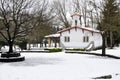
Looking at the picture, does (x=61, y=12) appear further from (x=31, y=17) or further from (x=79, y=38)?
(x=31, y=17)

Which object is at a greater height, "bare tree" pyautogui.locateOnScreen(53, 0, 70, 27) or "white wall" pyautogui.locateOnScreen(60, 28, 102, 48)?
"bare tree" pyautogui.locateOnScreen(53, 0, 70, 27)

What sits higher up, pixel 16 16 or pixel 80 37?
pixel 16 16

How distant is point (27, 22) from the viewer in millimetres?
24766

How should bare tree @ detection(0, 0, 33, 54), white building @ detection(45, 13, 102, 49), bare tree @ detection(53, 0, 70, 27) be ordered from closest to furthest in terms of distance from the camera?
bare tree @ detection(0, 0, 33, 54) → white building @ detection(45, 13, 102, 49) → bare tree @ detection(53, 0, 70, 27)

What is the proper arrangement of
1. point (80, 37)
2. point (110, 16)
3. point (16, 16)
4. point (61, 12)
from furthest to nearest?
point (61, 12) → point (80, 37) → point (110, 16) → point (16, 16)

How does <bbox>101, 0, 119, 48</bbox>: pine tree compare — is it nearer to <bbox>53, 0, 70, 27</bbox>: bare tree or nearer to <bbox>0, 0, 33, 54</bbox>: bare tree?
<bbox>0, 0, 33, 54</bbox>: bare tree

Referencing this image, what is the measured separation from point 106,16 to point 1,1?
1181cm

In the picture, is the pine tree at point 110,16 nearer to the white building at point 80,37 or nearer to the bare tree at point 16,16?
the bare tree at point 16,16

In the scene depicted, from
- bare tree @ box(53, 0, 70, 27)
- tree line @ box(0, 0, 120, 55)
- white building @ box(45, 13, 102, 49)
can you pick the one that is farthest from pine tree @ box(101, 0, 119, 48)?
bare tree @ box(53, 0, 70, 27)

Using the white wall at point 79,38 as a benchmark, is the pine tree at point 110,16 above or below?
above

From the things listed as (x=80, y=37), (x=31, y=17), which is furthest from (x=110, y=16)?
(x=80, y=37)

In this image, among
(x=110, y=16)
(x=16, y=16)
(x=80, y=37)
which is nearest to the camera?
(x=16, y=16)

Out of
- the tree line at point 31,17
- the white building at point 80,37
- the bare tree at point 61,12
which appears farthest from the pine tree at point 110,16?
the bare tree at point 61,12

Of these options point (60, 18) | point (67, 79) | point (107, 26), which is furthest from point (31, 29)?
point (60, 18)
